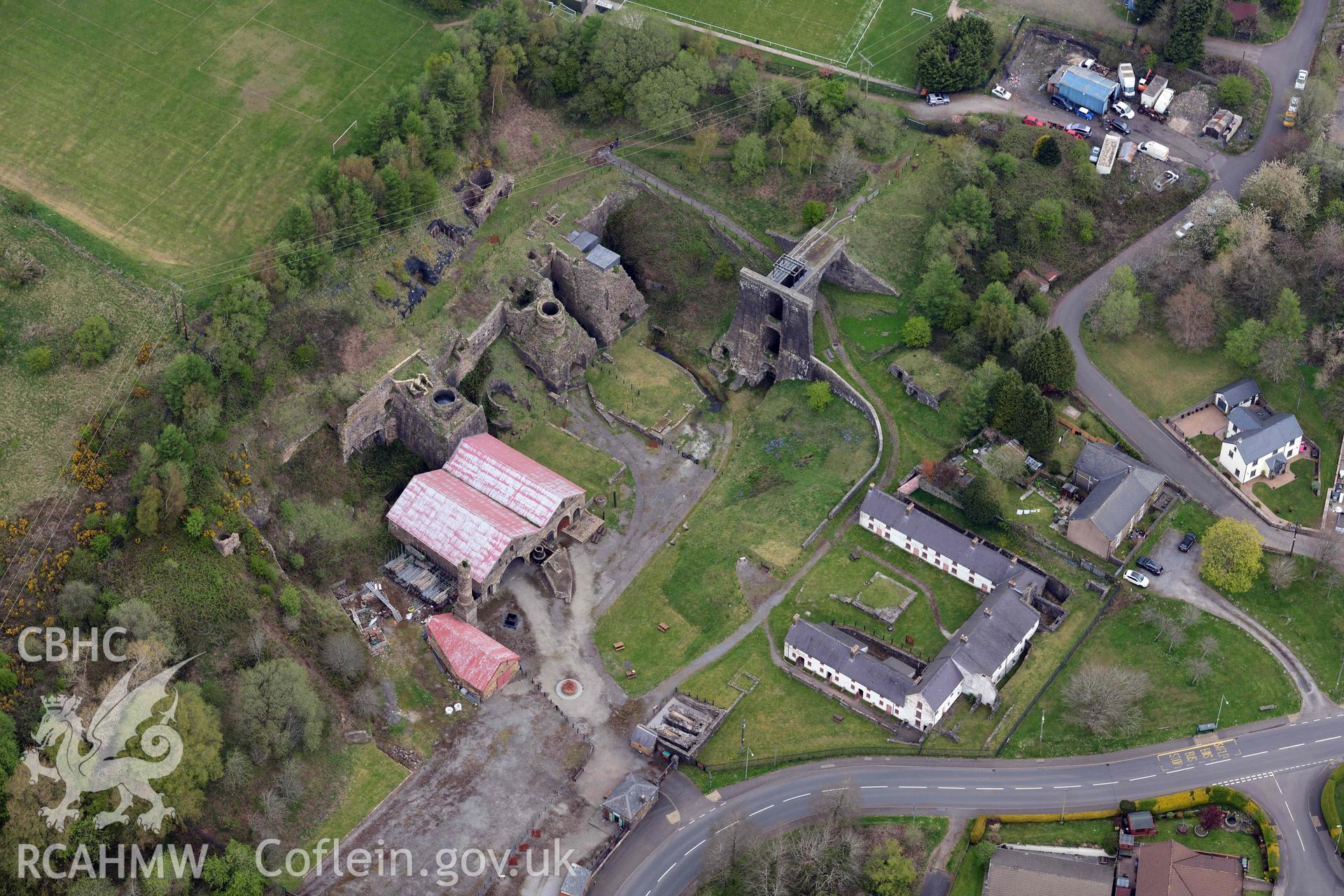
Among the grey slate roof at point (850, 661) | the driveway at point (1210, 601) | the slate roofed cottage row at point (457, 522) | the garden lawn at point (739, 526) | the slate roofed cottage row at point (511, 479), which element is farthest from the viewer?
the slate roofed cottage row at point (511, 479)

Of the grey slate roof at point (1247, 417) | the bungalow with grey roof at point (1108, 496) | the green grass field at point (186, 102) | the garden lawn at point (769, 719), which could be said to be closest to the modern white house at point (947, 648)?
the garden lawn at point (769, 719)

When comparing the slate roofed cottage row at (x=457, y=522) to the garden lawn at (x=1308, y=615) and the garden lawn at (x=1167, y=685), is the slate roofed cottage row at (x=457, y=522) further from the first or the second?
Result: the garden lawn at (x=1308, y=615)

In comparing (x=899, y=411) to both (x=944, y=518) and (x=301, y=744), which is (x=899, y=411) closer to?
(x=944, y=518)

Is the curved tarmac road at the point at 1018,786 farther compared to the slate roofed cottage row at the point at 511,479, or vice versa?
the slate roofed cottage row at the point at 511,479

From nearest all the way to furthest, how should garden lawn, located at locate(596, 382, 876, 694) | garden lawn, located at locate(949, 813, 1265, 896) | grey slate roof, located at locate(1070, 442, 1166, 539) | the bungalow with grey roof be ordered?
garden lawn, located at locate(949, 813, 1265, 896)
the bungalow with grey roof
grey slate roof, located at locate(1070, 442, 1166, 539)
garden lawn, located at locate(596, 382, 876, 694)

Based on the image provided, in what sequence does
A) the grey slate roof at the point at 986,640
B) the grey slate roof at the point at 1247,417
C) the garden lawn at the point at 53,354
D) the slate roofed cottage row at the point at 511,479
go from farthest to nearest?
the grey slate roof at the point at 1247,417 < the slate roofed cottage row at the point at 511,479 < the garden lawn at the point at 53,354 < the grey slate roof at the point at 986,640

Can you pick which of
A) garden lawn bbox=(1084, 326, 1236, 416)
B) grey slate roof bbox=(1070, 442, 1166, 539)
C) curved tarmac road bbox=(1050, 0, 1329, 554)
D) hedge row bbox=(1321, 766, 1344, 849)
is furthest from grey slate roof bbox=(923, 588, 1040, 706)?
garden lawn bbox=(1084, 326, 1236, 416)

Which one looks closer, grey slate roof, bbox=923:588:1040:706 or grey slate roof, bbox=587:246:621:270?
grey slate roof, bbox=923:588:1040:706

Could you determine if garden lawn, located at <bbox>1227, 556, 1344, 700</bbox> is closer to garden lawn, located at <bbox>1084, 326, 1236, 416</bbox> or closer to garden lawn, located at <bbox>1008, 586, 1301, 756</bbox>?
garden lawn, located at <bbox>1008, 586, 1301, 756</bbox>
